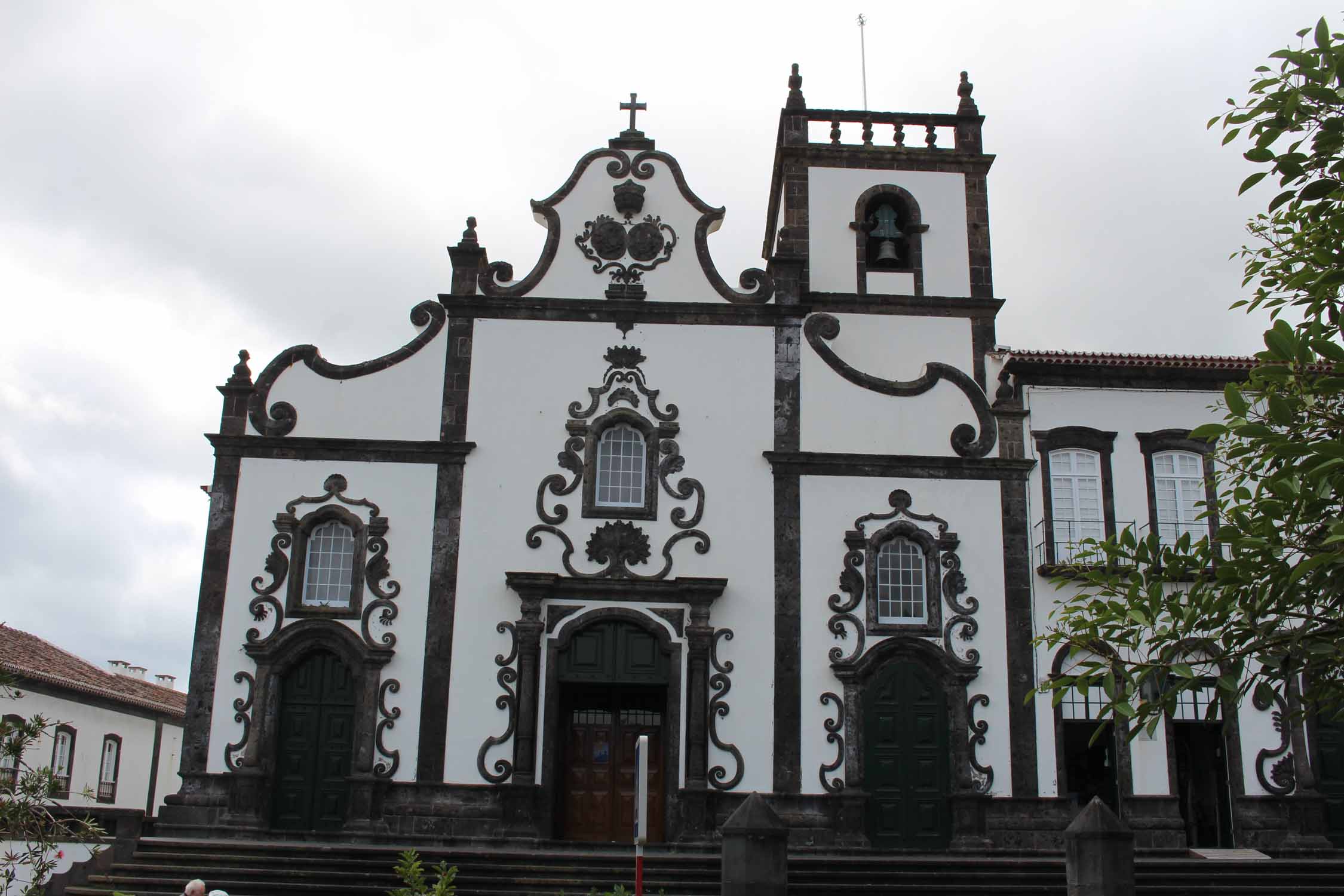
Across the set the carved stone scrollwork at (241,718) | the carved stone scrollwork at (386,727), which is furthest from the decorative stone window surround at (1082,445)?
the carved stone scrollwork at (241,718)

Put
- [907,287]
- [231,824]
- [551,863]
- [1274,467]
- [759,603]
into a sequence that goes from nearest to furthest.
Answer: [1274,467]
[551,863]
[231,824]
[759,603]
[907,287]

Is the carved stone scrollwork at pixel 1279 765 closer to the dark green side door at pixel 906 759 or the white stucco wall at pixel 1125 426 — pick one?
the white stucco wall at pixel 1125 426

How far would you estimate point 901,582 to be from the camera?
19172 mm

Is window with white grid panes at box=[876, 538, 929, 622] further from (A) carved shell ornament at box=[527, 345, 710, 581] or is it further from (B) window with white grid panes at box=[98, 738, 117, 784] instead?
(B) window with white grid panes at box=[98, 738, 117, 784]

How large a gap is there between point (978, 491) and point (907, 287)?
13.5 feet

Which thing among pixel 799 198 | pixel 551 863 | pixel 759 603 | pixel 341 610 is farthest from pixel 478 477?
pixel 799 198

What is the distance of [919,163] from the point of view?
22359mm

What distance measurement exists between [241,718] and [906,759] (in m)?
9.63

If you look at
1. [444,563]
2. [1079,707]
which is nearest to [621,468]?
[444,563]

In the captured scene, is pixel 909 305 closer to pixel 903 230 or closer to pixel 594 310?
pixel 903 230

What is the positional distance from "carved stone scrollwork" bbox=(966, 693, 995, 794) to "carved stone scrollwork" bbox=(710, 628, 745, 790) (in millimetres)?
3355

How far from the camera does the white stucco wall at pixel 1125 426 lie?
1944 centimetres

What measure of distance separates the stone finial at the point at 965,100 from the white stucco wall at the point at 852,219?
1.35 meters

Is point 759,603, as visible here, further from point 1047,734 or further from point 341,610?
point 341,610
